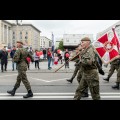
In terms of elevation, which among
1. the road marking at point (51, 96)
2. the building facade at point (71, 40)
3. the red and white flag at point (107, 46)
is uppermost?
the building facade at point (71, 40)

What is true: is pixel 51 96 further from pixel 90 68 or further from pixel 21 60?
pixel 90 68

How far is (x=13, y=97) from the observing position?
29.5 feet

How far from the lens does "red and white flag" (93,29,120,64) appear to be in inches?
→ 354

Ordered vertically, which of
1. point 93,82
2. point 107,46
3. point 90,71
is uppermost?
point 107,46

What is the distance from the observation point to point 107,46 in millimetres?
9523

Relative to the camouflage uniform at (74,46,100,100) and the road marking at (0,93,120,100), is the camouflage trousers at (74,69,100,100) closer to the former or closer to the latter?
the camouflage uniform at (74,46,100,100)

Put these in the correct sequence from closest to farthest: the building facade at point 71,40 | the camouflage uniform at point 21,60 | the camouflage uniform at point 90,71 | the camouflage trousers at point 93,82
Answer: the camouflage uniform at point 90,71
the camouflage trousers at point 93,82
the camouflage uniform at point 21,60
the building facade at point 71,40

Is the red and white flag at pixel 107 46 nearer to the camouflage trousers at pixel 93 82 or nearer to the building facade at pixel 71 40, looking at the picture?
the camouflage trousers at pixel 93 82

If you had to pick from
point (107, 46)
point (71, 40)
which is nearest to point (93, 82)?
point (107, 46)

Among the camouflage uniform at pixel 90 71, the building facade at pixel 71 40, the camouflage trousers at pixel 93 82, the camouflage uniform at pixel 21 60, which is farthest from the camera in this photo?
the building facade at pixel 71 40

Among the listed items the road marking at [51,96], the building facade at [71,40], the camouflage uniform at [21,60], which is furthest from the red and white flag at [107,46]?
the building facade at [71,40]

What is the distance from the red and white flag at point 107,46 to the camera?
898 cm
